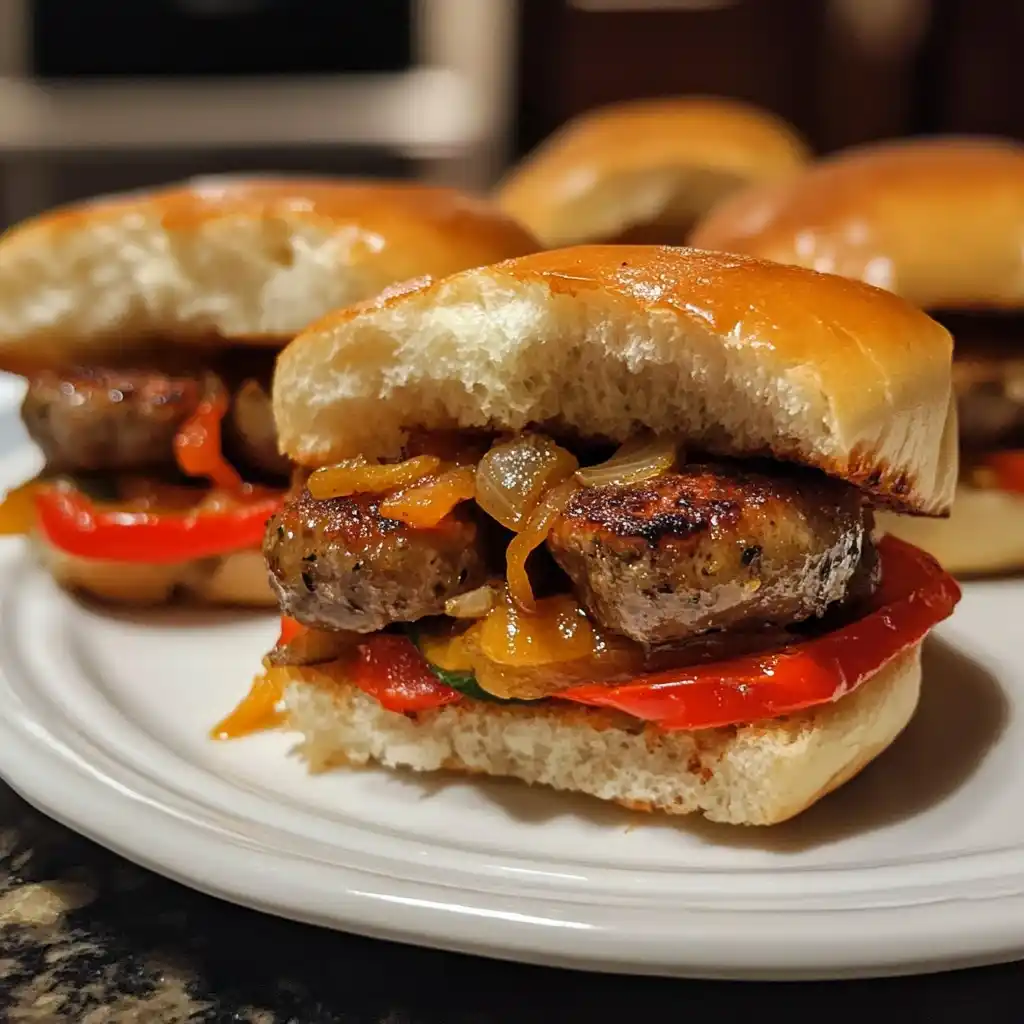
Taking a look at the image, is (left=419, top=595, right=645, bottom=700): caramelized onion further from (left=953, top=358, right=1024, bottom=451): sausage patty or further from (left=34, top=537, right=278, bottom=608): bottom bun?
(left=953, top=358, right=1024, bottom=451): sausage patty

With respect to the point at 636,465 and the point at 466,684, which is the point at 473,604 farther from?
the point at 636,465

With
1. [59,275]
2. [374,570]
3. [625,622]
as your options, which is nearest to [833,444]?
[625,622]

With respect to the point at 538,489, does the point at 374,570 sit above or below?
below

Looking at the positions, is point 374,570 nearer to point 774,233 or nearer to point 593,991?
point 593,991

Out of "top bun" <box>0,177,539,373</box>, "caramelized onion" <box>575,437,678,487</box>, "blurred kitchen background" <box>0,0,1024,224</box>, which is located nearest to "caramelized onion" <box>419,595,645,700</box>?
"caramelized onion" <box>575,437,678,487</box>

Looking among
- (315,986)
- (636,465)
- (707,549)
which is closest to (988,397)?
(636,465)

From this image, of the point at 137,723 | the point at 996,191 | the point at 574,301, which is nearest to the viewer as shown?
the point at 574,301
